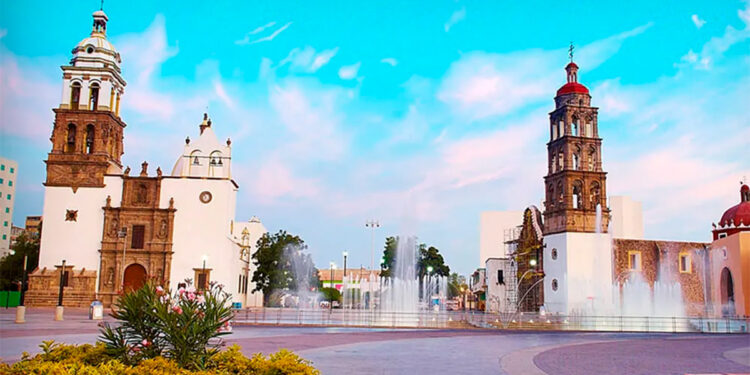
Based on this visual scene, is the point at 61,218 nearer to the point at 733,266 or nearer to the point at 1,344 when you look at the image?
the point at 1,344

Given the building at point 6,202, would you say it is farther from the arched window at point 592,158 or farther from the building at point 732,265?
the building at point 732,265

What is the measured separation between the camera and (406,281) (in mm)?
39906

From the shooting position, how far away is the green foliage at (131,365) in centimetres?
660

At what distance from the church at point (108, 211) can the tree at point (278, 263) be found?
257 inches

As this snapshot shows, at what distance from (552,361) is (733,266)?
124 feet

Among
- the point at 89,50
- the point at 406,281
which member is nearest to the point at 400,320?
the point at 406,281

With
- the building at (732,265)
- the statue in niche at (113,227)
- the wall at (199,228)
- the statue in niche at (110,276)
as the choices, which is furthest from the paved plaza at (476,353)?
the statue in niche at (113,227)

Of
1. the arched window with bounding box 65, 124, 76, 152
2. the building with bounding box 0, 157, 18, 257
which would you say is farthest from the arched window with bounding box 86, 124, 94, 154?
the building with bounding box 0, 157, 18, 257

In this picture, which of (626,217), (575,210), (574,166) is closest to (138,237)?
(575,210)

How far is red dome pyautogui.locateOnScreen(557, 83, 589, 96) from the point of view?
53.6 meters

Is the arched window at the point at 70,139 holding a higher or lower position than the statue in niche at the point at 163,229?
higher

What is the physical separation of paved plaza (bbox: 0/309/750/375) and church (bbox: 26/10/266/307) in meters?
28.5

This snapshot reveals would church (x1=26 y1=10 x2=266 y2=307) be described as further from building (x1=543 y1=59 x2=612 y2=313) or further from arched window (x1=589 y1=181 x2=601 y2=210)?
arched window (x1=589 y1=181 x2=601 y2=210)

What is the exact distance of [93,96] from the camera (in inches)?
2061
